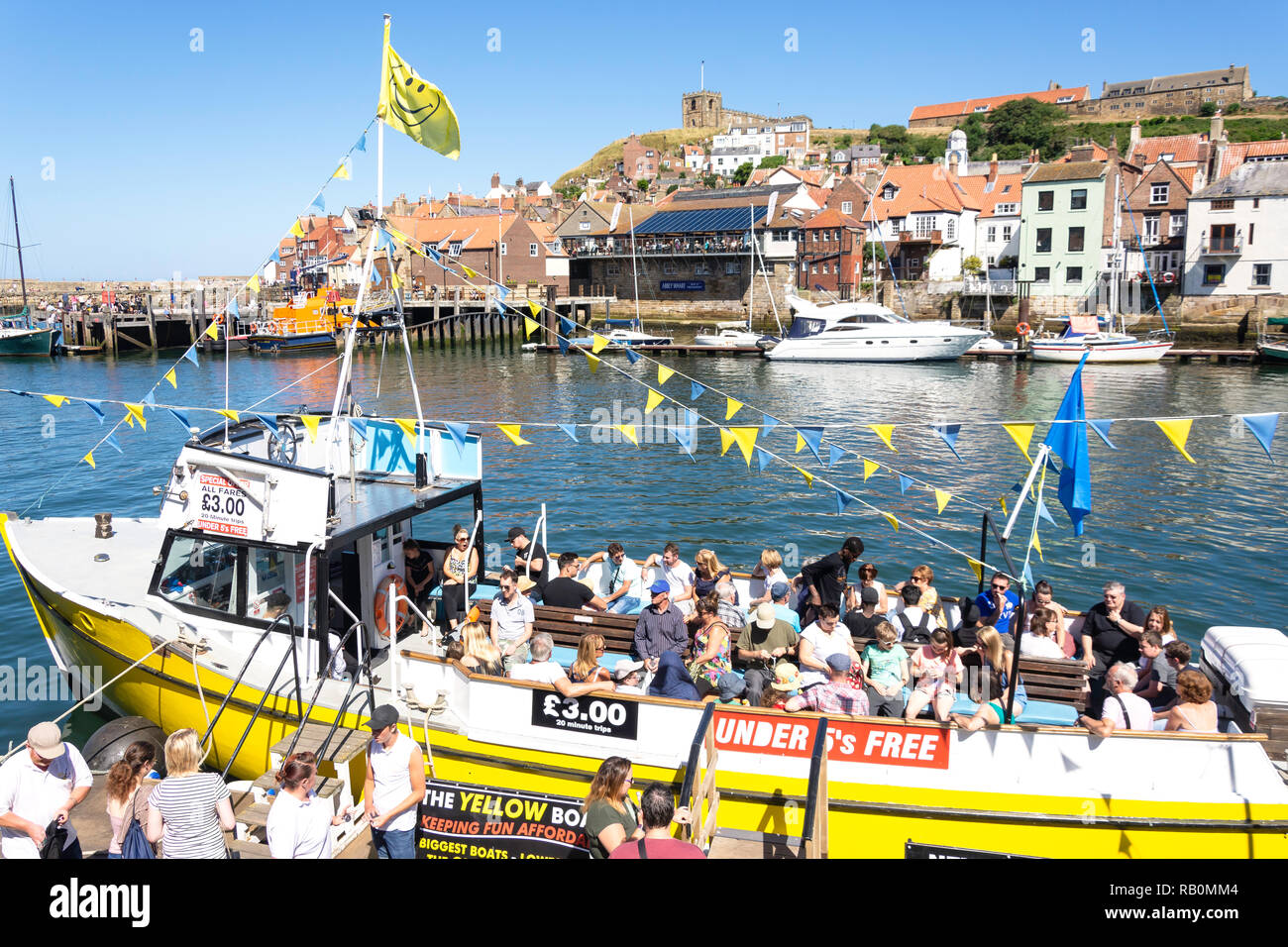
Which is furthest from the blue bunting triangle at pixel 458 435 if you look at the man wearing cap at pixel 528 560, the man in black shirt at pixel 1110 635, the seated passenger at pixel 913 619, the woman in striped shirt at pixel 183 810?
the man in black shirt at pixel 1110 635

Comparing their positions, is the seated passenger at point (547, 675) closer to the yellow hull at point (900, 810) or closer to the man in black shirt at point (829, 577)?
the yellow hull at point (900, 810)

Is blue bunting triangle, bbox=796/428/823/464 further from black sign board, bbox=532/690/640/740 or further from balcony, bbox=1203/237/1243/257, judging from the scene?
balcony, bbox=1203/237/1243/257

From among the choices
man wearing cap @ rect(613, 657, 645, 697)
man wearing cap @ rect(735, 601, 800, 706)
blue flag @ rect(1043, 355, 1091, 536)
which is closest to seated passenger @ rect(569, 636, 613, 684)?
man wearing cap @ rect(613, 657, 645, 697)

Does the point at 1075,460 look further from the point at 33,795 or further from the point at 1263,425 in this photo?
the point at 33,795

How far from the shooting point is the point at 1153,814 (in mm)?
7098

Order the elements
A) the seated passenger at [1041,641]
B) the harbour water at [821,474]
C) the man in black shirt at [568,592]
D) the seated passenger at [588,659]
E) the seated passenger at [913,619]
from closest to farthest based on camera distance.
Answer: the seated passenger at [588,659]
the seated passenger at [1041,641]
the seated passenger at [913,619]
the man in black shirt at [568,592]
the harbour water at [821,474]

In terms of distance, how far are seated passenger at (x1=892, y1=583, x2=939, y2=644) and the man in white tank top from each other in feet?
17.1

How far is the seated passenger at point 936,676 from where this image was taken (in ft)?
24.9

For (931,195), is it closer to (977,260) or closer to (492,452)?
(977,260)

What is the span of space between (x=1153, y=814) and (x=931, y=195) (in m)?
76.7

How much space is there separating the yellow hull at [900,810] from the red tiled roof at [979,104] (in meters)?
178

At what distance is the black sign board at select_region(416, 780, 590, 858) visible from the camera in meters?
6.43

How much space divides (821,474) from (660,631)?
19.6 meters

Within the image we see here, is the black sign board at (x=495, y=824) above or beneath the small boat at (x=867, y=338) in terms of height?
beneath
